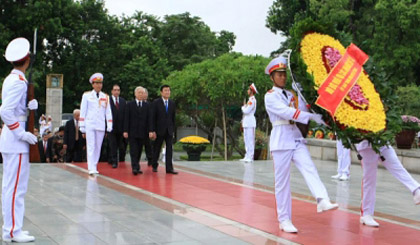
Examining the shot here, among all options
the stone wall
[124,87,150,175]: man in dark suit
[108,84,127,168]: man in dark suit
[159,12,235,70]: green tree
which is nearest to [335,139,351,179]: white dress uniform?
the stone wall

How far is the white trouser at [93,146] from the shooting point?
36.3ft

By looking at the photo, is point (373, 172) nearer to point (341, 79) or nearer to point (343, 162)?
point (341, 79)

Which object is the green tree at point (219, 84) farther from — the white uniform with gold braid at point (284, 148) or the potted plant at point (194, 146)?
the white uniform with gold braid at point (284, 148)

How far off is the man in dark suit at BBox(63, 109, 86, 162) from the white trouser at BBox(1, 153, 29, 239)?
8131 millimetres

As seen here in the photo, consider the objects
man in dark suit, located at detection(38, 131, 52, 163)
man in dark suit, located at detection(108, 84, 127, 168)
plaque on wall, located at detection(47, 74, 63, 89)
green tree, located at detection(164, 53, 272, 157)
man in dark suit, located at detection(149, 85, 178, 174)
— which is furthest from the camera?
plaque on wall, located at detection(47, 74, 63, 89)

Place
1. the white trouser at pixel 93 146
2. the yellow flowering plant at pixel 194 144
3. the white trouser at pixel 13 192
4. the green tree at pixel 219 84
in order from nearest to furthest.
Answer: the white trouser at pixel 13 192
the white trouser at pixel 93 146
the yellow flowering plant at pixel 194 144
the green tree at pixel 219 84

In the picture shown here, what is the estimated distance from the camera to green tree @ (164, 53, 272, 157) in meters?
20.6

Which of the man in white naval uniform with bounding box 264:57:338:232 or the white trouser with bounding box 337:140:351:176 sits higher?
the man in white naval uniform with bounding box 264:57:338:232

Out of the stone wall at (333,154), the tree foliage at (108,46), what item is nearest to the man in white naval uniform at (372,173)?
the stone wall at (333,154)

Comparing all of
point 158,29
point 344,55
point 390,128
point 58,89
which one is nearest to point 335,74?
point 344,55

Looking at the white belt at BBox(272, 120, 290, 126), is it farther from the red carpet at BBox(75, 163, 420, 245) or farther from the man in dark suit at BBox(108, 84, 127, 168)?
the man in dark suit at BBox(108, 84, 127, 168)

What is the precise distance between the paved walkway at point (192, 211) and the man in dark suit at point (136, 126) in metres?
0.46

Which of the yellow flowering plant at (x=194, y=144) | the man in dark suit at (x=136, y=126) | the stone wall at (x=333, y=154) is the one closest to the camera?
the man in dark suit at (x=136, y=126)

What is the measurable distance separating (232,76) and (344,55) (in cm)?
1432
